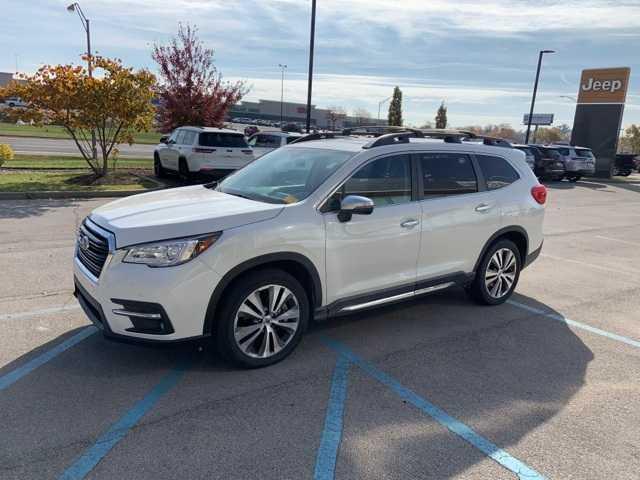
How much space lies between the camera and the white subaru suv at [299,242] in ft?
11.0

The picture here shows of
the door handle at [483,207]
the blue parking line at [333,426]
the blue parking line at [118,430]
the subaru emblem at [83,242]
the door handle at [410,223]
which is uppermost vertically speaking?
the door handle at [483,207]

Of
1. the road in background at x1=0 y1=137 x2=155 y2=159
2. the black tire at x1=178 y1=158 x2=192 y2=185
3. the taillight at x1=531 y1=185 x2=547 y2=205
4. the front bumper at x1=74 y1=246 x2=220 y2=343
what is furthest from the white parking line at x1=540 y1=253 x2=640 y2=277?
the road in background at x1=0 y1=137 x2=155 y2=159

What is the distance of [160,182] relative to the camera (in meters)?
14.8

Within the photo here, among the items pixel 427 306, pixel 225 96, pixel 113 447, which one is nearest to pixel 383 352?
pixel 427 306

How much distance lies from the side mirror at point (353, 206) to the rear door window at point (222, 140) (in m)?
10.8

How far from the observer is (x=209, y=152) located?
13922 mm

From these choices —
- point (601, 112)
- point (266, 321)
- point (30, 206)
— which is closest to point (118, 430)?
point (266, 321)

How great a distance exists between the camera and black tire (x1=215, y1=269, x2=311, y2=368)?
3564mm

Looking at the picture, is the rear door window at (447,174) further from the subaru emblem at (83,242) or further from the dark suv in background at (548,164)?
the dark suv in background at (548,164)

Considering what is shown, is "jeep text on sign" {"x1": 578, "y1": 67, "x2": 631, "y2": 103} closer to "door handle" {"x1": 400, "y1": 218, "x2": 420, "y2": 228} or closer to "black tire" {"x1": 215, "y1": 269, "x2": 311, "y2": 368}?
"door handle" {"x1": 400, "y1": 218, "x2": 420, "y2": 228}

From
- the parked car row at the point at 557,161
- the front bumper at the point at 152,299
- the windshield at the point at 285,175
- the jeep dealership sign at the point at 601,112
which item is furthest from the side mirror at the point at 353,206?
the jeep dealership sign at the point at 601,112

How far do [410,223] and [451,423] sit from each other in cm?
178

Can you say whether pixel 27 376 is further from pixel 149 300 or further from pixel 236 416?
pixel 236 416

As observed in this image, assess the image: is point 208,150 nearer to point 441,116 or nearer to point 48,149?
point 48,149
